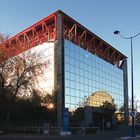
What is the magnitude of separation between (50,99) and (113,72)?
32426mm

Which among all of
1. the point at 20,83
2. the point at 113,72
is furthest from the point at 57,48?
the point at 113,72

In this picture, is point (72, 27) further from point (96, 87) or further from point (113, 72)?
point (113, 72)

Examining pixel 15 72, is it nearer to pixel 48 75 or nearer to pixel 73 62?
pixel 48 75

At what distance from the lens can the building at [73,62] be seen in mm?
69062

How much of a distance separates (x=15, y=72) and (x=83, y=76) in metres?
30.2

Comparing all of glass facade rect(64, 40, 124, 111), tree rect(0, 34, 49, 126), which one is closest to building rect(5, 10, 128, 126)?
glass facade rect(64, 40, 124, 111)

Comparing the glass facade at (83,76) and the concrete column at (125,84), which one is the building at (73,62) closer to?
the glass facade at (83,76)

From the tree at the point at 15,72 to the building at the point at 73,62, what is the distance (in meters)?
9.71

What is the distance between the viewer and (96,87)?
3282 inches

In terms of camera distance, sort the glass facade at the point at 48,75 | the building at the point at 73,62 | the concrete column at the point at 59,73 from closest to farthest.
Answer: the concrete column at the point at 59,73, the glass facade at the point at 48,75, the building at the point at 73,62

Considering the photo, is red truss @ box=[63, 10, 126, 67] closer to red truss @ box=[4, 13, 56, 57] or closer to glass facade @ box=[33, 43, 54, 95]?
red truss @ box=[4, 13, 56, 57]

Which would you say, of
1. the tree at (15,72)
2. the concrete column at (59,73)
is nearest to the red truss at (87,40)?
the concrete column at (59,73)

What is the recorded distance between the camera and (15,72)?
4806cm

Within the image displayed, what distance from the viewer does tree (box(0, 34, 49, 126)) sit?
46688 millimetres
